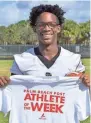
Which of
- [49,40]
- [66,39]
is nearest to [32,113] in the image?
[49,40]

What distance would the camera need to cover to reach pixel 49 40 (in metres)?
3.59

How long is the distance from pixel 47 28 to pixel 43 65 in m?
0.35

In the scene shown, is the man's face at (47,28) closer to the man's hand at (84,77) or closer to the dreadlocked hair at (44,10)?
the dreadlocked hair at (44,10)

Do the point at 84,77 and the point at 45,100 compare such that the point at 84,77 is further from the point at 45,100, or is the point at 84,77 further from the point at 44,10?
the point at 44,10

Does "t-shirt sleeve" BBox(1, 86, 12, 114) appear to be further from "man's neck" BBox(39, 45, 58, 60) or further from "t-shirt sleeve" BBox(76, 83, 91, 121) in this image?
"t-shirt sleeve" BBox(76, 83, 91, 121)

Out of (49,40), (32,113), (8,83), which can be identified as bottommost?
(32,113)

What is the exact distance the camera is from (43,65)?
3.61m

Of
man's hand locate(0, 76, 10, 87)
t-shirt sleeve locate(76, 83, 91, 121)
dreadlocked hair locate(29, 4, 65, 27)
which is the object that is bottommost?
t-shirt sleeve locate(76, 83, 91, 121)

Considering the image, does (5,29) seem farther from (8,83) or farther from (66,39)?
(8,83)

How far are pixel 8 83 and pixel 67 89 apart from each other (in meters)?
0.58

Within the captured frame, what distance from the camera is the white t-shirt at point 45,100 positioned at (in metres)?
3.70

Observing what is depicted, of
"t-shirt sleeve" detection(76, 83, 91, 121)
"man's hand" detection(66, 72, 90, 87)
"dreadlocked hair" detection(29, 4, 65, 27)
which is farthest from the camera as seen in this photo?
"dreadlocked hair" detection(29, 4, 65, 27)

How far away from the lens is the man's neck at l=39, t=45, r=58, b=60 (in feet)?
12.0

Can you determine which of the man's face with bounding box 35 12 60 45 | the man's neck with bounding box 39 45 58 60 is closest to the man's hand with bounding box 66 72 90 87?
the man's neck with bounding box 39 45 58 60
